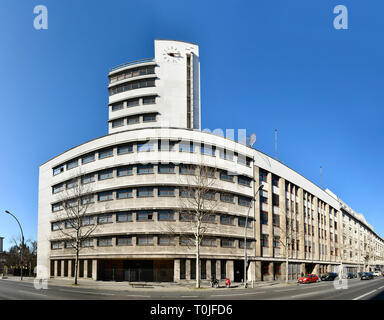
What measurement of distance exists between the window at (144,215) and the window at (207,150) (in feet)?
34.2

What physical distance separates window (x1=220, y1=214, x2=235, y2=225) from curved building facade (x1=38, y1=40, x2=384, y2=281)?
186 mm

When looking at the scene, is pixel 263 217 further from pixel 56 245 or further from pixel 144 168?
pixel 56 245

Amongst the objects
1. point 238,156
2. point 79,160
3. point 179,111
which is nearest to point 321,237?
point 238,156

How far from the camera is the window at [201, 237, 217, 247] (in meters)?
41.1

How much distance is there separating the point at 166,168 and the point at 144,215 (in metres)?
6.47

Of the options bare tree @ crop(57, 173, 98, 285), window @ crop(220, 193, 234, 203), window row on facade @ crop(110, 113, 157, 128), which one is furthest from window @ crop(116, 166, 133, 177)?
window row on facade @ crop(110, 113, 157, 128)

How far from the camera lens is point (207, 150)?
4362 cm

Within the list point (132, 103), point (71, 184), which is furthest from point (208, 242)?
point (132, 103)

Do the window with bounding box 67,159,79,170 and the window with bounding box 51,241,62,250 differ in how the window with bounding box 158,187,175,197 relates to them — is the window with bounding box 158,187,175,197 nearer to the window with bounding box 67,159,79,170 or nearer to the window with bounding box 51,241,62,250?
the window with bounding box 67,159,79,170

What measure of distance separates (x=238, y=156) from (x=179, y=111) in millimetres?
15281

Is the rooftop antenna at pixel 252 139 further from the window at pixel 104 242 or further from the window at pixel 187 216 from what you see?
the window at pixel 104 242

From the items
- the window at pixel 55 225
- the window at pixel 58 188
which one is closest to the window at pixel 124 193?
the window at pixel 58 188

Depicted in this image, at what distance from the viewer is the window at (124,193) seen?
41966mm

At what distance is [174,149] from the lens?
42.2m
